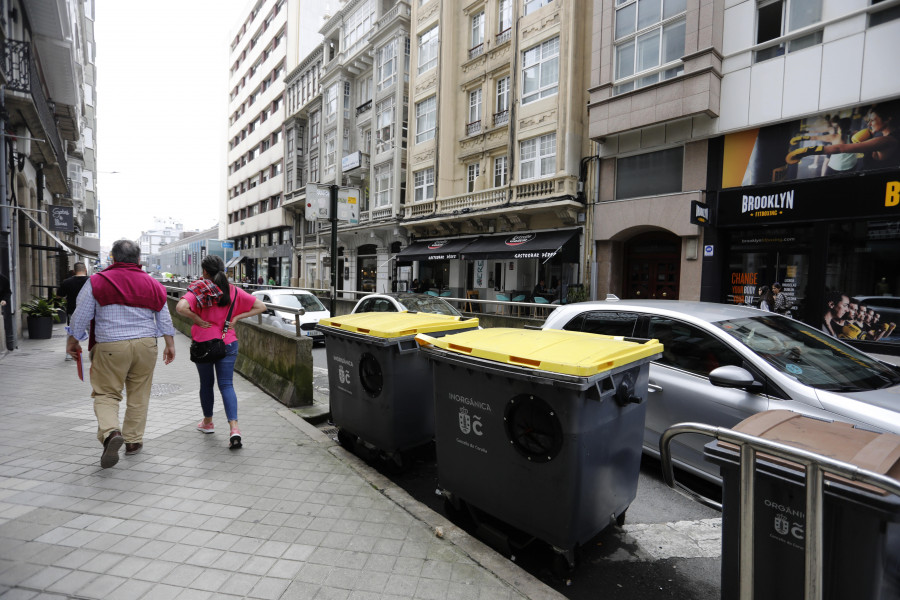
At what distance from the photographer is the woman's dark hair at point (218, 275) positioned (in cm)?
440

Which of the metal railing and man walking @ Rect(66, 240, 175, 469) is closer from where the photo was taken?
the metal railing

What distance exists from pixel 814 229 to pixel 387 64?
23901 mm

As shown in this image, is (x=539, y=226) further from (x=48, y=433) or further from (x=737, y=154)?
(x=48, y=433)

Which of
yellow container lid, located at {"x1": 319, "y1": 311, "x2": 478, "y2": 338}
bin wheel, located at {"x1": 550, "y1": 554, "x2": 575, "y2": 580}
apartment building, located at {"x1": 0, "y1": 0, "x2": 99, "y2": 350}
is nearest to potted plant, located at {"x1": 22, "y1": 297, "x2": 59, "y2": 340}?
apartment building, located at {"x1": 0, "y1": 0, "x2": 99, "y2": 350}

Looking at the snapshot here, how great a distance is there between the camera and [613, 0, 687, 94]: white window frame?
1429 centimetres

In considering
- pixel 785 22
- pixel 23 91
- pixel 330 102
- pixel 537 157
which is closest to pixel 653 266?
pixel 537 157

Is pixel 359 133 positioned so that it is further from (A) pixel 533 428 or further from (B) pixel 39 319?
(A) pixel 533 428

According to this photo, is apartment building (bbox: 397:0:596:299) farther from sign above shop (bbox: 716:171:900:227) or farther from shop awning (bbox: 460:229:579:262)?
sign above shop (bbox: 716:171:900:227)

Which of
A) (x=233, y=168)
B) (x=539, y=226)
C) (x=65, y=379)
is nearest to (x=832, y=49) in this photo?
(x=539, y=226)

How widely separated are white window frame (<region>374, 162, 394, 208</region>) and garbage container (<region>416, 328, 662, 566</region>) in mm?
25218

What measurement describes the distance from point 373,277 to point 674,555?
2714cm

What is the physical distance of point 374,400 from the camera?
13.6 ft

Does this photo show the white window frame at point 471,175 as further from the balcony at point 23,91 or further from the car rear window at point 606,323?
the car rear window at point 606,323

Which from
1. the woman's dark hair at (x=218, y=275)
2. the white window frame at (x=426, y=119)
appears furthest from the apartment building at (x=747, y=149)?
the woman's dark hair at (x=218, y=275)
